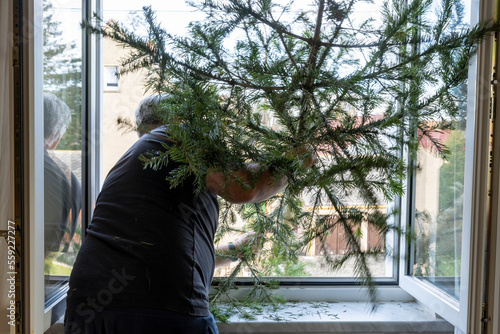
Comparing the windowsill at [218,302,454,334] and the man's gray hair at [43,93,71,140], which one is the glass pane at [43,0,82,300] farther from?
the windowsill at [218,302,454,334]

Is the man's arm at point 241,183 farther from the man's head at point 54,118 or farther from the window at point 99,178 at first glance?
the man's head at point 54,118

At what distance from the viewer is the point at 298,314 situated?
73.2 inches

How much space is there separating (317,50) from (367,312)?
121 cm

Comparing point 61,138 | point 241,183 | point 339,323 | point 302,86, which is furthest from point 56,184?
point 339,323

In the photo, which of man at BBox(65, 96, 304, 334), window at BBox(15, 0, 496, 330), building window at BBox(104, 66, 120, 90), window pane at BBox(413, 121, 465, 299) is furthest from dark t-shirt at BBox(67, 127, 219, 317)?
window pane at BBox(413, 121, 465, 299)

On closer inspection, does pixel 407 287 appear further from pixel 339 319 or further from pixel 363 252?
pixel 363 252

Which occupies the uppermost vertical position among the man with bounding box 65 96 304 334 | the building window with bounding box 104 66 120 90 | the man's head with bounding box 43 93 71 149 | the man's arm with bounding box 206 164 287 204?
the building window with bounding box 104 66 120 90

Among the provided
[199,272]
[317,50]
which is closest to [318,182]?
[317,50]

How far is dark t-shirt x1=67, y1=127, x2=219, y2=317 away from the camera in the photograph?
1271 millimetres

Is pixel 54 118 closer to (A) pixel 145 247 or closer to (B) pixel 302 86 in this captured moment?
(A) pixel 145 247

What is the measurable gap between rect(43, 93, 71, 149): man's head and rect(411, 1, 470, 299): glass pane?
125cm

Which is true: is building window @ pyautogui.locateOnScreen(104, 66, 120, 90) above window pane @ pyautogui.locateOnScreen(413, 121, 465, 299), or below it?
above

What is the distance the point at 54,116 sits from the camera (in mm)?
1562

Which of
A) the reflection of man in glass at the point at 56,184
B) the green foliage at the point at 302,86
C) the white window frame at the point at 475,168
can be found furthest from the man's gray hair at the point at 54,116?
the white window frame at the point at 475,168
